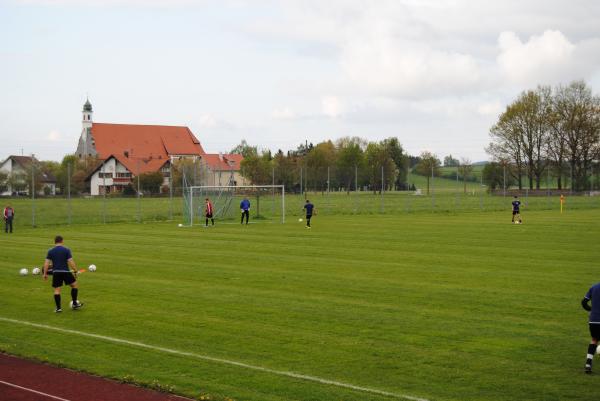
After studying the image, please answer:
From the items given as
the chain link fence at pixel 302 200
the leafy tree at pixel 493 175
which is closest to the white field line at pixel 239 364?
the chain link fence at pixel 302 200

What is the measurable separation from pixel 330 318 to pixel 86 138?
138 m

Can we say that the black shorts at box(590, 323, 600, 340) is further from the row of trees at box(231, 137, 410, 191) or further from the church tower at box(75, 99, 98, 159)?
the church tower at box(75, 99, 98, 159)

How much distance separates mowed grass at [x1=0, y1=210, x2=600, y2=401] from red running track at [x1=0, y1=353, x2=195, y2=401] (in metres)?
0.30

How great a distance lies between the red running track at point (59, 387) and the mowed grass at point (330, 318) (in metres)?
0.30

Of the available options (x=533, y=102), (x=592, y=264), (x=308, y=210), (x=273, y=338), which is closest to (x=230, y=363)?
(x=273, y=338)

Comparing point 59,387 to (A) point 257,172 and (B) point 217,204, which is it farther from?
(A) point 257,172

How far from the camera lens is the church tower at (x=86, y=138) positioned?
138000mm

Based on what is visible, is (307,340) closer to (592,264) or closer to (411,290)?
(411,290)

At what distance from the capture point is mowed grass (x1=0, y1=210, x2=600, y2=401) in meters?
10.1

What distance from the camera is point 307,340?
12.3 meters

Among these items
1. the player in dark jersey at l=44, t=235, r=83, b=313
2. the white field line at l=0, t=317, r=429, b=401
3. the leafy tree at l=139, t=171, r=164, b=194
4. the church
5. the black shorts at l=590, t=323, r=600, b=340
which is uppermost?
the church

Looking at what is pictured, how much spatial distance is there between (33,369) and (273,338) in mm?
3972

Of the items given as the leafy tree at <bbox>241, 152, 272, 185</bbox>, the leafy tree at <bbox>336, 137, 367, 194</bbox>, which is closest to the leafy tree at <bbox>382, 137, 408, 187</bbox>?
the leafy tree at <bbox>336, 137, 367, 194</bbox>

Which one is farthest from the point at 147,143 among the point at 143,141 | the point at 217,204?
the point at 217,204
